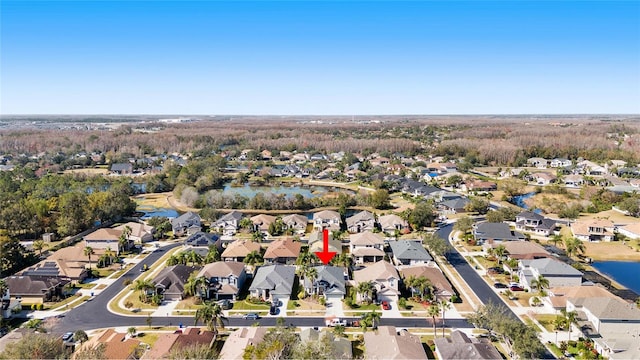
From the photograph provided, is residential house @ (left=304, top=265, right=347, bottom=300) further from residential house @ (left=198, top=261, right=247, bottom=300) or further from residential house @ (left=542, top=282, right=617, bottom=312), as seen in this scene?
residential house @ (left=542, top=282, right=617, bottom=312)

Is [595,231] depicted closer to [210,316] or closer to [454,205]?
[454,205]

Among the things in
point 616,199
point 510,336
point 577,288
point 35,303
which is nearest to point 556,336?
point 510,336

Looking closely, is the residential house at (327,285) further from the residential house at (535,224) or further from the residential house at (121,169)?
the residential house at (121,169)

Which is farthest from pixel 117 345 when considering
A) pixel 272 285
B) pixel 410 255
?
pixel 410 255

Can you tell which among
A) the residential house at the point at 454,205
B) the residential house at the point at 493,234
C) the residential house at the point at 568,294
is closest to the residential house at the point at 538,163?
the residential house at the point at 454,205

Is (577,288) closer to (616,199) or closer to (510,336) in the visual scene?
(510,336)
